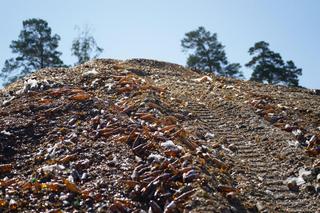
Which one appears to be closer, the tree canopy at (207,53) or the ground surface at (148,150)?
the ground surface at (148,150)

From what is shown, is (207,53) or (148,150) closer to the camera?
(148,150)

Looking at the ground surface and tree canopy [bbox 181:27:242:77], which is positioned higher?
tree canopy [bbox 181:27:242:77]

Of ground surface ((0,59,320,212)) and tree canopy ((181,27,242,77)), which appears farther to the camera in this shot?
tree canopy ((181,27,242,77))

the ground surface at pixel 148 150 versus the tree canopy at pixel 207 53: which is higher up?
the tree canopy at pixel 207 53

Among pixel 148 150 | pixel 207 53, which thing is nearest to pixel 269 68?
pixel 207 53

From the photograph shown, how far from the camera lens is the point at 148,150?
6773 millimetres

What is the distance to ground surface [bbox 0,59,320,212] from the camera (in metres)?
5.63

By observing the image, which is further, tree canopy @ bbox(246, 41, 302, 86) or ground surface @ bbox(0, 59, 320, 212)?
tree canopy @ bbox(246, 41, 302, 86)

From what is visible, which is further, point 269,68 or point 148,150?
point 269,68

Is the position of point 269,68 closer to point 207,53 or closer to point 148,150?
point 207,53

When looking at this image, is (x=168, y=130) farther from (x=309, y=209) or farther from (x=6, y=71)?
(x=6, y=71)

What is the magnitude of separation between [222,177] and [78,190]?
2253mm

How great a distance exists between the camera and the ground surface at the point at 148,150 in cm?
563

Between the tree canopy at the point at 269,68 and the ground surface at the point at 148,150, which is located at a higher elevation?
the tree canopy at the point at 269,68
